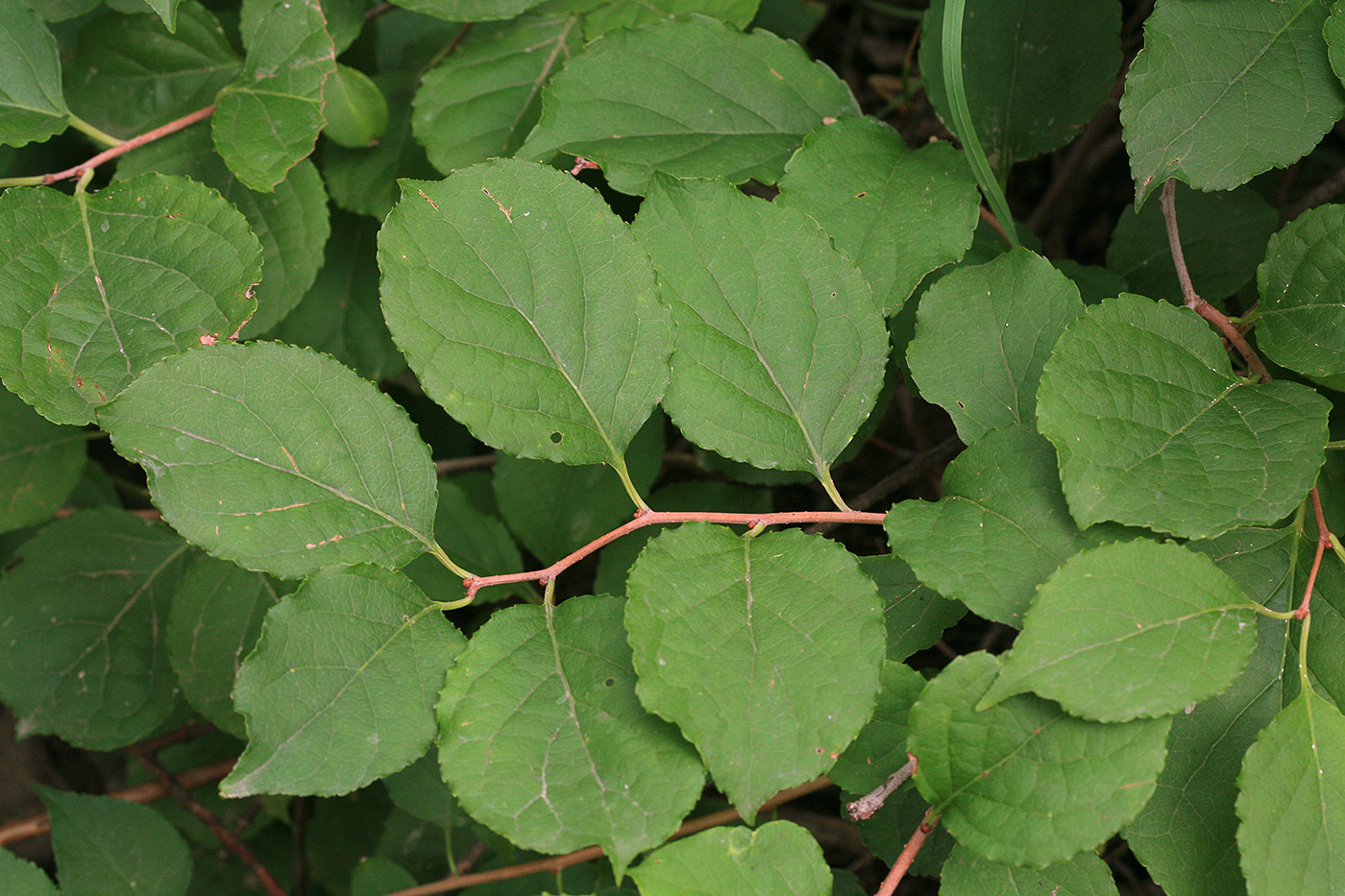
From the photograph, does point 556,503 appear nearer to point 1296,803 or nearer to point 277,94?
point 277,94

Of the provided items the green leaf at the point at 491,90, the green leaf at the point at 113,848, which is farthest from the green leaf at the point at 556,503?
the green leaf at the point at 113,848

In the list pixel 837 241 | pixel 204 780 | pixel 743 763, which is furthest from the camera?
pixel 204 780

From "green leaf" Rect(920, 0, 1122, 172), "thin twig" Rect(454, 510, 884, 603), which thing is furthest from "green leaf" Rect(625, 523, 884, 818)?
"green leaf" Rect(920, 0, 1122, 172)

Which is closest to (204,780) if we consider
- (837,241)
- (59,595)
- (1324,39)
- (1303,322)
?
(59,595)

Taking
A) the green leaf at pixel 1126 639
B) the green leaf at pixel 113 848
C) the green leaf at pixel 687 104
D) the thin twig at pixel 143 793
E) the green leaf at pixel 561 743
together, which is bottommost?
the thin twig at pixel 143 793

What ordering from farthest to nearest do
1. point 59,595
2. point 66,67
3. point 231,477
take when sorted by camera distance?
point 59,595 → point 66,67 → point 231,477

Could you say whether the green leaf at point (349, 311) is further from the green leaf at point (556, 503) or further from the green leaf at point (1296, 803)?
the green leaf at point (1296, 803)

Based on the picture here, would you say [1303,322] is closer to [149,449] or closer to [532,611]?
[532,611]
